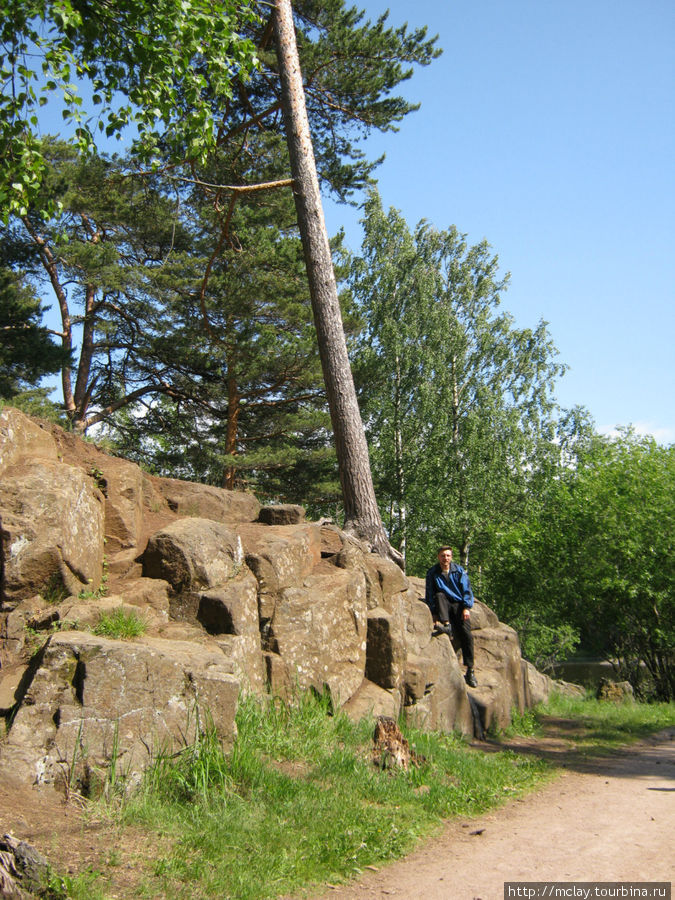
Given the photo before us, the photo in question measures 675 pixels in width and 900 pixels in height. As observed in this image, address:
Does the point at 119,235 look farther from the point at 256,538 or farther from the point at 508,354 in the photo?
the point at 508,354

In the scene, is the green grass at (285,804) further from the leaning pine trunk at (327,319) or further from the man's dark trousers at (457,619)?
the leaning pine trunk at (327,319)

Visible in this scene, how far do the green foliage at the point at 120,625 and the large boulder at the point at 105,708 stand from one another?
221 mm

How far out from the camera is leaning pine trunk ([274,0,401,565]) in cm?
1030

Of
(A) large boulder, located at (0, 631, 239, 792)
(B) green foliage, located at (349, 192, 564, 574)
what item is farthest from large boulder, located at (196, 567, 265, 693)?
(B) green foliage, located at (349, 192, 564, 574)

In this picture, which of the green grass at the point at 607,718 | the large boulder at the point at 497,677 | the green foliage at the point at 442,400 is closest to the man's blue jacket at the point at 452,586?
the large boulder at the point at 497,677

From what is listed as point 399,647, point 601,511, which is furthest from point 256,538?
point 601,511

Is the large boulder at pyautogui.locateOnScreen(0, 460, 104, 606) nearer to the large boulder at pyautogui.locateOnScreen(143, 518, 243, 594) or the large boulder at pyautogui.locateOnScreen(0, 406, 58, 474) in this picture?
the large boulder at pyautogui.locateOnScreen(0, 406, 58, 474)

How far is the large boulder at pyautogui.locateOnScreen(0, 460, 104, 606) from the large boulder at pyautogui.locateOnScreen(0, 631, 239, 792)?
88 cm

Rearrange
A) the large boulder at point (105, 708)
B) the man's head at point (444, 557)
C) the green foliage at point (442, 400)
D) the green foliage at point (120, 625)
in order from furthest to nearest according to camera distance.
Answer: the green foliage at point (442, 400) < the man's head at point (444, 557) < the green foliage at point (120, 625) < the large boulder at point (105, 708)

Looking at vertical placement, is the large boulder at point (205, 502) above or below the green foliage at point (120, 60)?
below

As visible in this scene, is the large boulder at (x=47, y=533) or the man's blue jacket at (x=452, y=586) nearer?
the large boulder at (x=47, y=533)

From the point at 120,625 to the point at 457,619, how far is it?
567cm

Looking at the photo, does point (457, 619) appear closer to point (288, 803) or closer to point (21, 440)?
point (288, 803)

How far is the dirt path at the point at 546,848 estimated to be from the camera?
4.40 meters
